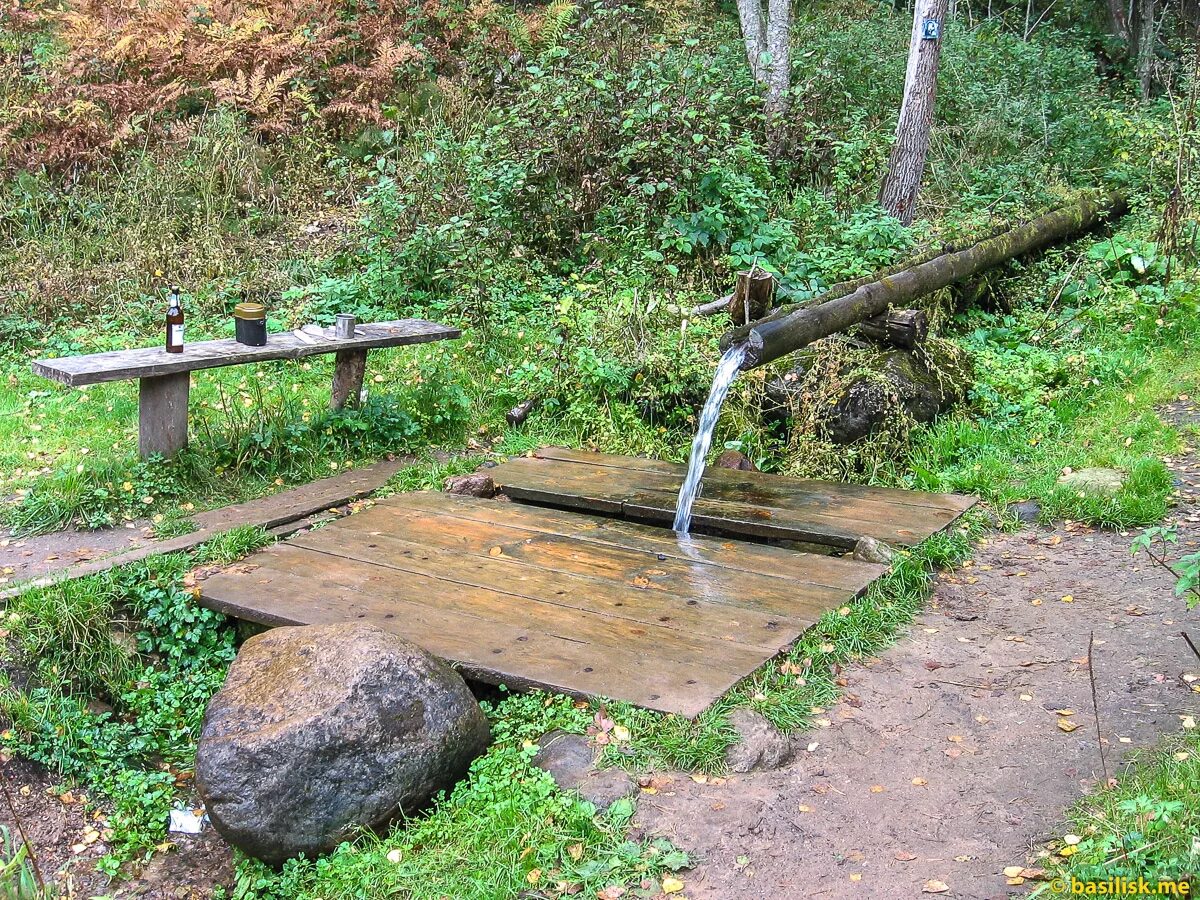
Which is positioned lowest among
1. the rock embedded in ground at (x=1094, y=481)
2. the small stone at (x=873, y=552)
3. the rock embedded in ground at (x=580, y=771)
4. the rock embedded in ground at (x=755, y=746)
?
the rock embedded in ground at (x=580, y=771)

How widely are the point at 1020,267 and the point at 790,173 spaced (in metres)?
2.39

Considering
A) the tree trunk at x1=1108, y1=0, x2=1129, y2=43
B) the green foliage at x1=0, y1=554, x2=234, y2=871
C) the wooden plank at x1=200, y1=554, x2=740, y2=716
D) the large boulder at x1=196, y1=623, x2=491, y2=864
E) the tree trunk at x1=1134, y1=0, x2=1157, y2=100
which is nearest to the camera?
the large boulder at x1=196, y1=623, x2=491, y2=864

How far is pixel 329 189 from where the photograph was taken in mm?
10953

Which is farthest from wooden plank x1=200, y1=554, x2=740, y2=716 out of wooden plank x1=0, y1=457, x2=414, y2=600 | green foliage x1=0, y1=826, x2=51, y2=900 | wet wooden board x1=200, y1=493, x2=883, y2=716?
green foliage x1=0, y1=826, x2=51, y2=900

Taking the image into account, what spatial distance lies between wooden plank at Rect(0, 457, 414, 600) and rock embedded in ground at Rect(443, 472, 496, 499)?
0.49 metres

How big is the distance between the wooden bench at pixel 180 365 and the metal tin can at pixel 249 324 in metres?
0.06

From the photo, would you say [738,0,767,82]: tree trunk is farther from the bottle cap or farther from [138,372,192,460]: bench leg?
[138,372,192,460]: bench leg

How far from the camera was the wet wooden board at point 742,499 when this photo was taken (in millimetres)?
5449

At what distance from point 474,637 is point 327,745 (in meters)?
0.93

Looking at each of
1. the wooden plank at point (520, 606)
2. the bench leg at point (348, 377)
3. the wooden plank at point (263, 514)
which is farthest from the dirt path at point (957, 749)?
the bench leg at point (348, 377)

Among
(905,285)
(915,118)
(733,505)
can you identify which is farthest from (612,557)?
(915,118)

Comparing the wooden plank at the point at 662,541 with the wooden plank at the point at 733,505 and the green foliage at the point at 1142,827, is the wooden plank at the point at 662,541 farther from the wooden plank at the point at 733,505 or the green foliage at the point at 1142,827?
the green foliage at the point at 1142,827

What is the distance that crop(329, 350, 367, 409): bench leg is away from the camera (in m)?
6.84

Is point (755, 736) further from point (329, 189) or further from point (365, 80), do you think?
point (365, 80)
